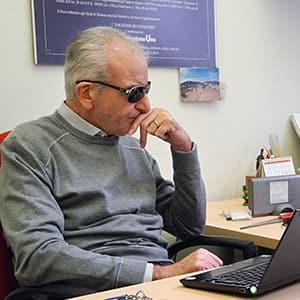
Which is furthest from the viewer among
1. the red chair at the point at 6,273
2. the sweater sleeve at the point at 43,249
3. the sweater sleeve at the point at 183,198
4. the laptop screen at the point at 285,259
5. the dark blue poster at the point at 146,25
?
the dark blue poster at the point at 146,25

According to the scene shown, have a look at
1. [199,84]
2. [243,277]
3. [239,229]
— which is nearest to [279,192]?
[239,229]

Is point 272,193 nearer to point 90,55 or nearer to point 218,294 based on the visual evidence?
point 90,55

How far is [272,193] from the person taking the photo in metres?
2.06

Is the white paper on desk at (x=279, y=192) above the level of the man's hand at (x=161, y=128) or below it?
below

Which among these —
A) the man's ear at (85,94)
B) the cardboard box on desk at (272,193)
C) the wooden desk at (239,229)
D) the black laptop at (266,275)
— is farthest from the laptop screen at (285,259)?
the cardboard box on desk at (272,193)

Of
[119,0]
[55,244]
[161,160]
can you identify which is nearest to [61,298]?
[55,244]

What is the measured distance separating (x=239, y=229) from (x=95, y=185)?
601 mm

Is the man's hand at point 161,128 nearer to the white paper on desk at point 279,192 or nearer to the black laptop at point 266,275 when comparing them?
the white paper on desk at point 279,192

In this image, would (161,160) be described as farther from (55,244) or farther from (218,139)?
(55,244)

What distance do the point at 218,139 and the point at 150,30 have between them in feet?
2.06

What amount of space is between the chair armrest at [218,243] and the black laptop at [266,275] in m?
0.54

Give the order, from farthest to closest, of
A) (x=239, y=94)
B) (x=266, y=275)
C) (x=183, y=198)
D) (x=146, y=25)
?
(x=239, y=94)
(x=146, y=25)
(x=183, y=198)
(x=266, y=275)

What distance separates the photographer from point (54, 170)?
4.99 ft

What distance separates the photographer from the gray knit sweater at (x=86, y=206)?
137 cm
